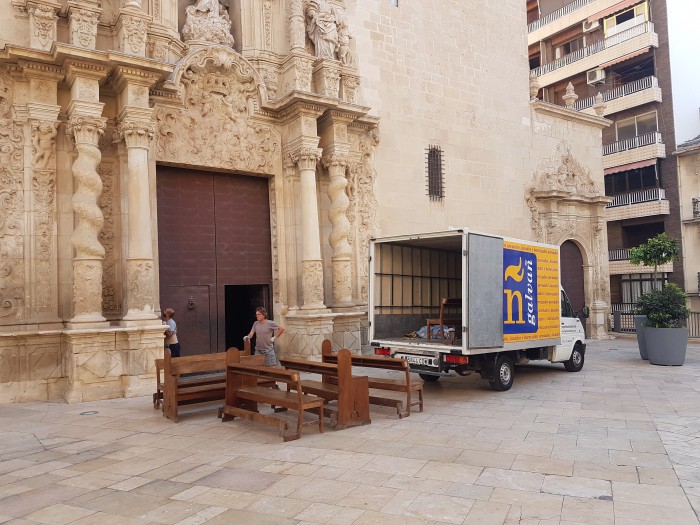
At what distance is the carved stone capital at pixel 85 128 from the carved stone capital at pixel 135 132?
0.43m

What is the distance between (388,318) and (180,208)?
5.02m

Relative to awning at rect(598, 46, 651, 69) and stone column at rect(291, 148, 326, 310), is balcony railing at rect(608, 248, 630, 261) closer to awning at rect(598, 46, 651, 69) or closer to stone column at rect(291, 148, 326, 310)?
awning at rect(598, 46, 651, 69)

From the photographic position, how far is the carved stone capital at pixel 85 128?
947cm

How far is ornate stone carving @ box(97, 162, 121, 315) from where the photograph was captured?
10.2m

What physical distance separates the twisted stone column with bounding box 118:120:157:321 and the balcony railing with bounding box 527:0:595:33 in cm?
3013

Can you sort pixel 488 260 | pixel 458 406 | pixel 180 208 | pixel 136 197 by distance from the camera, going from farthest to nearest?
pixel 180 208 → pixel 136 197 → pixel 488 260 → pixel 458 406

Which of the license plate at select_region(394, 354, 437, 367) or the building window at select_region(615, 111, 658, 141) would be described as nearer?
the license plate at select_region(394, 354, 437, 367)

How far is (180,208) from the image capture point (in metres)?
11.6

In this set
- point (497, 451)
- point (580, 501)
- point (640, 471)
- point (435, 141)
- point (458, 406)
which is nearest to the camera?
point (580, 501)

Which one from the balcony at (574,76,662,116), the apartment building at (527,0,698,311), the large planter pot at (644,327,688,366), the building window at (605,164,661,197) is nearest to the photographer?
the large planter pot at (644,327,688,366)

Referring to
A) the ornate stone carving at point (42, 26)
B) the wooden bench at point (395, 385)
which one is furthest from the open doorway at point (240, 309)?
the ornate stone carving at point (42, 26)

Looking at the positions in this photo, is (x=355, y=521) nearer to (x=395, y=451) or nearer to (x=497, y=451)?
(x=395, y=451)

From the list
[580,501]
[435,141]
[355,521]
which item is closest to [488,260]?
[580,501]

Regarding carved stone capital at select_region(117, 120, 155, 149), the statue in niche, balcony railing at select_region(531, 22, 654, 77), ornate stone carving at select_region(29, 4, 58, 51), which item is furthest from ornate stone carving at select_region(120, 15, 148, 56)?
balcony railing at select_region(531, 22, 654, 77)
